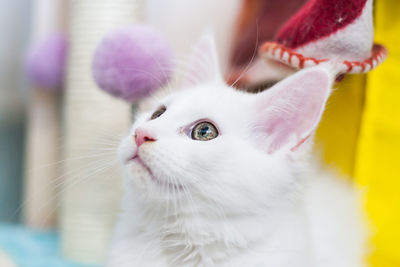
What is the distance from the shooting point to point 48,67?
1.33 meters

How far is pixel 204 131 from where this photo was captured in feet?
2.14

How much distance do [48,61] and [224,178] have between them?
2.94 feet

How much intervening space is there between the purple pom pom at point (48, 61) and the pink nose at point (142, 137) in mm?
798

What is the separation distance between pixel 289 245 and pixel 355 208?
9.1 inches

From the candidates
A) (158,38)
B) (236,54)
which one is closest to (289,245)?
(158,38)

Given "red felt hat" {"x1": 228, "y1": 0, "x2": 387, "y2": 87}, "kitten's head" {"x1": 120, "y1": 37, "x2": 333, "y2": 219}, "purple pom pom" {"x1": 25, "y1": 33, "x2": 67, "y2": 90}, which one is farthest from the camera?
"purple pom pom" {"x1": 25, "y1": 33, "x2": 67, "y2": 90}

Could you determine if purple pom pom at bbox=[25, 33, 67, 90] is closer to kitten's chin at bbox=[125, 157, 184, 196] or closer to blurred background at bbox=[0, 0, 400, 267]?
blurred background at bbox=[0, 0, 400, 267]

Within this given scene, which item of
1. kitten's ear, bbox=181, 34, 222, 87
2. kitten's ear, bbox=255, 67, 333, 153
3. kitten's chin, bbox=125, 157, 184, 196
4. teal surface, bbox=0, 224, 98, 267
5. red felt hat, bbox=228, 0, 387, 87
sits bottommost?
teal surface, bbox=0, 224, 98, 267

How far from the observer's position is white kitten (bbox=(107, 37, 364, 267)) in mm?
622

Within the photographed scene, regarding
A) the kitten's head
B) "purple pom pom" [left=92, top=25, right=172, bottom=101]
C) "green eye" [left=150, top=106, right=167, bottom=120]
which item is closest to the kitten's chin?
the kitten's head

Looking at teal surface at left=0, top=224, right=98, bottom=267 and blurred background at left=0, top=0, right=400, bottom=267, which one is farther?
teal surface at left=0, top=224, right=98, bottom=267

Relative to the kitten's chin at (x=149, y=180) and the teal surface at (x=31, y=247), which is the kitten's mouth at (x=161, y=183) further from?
the teal surface at (x=31, y=247)

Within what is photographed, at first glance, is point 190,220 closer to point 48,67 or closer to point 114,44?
point 114,44

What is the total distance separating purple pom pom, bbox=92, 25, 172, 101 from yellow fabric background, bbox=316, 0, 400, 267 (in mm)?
345
